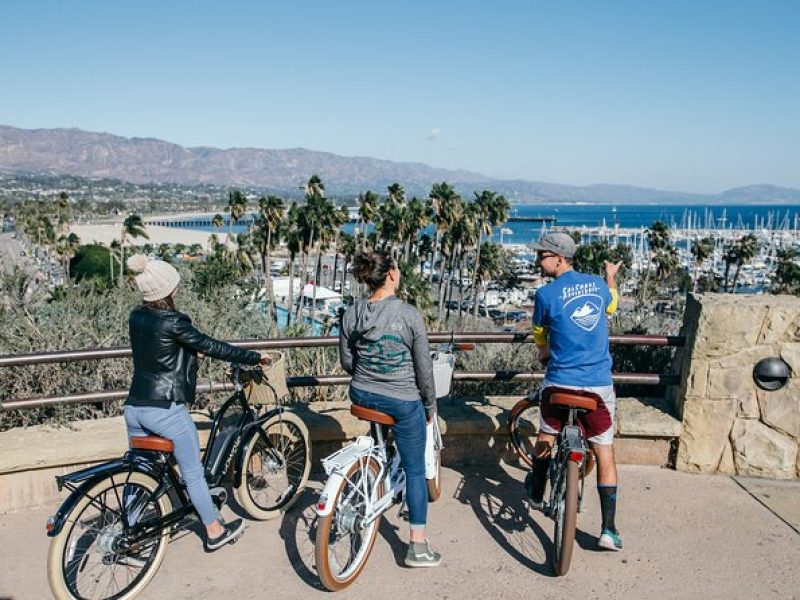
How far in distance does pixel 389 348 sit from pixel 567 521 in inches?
52.0

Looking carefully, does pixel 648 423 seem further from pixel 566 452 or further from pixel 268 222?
pixel 268 222

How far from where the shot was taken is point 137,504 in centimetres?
358

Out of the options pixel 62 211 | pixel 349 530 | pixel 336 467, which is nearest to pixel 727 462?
pixel 349 530

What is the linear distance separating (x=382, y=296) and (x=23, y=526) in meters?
2.79

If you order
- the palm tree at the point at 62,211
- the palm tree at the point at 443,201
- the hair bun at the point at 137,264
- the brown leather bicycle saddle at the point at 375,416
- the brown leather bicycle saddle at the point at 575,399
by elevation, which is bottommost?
the palm tree at the point at 62,211

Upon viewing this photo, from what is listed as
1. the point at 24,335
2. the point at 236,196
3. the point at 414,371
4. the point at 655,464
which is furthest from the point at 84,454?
the point at 236,196

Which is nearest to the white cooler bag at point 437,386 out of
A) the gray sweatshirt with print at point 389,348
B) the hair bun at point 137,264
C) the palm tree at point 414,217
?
the gray sweatshirt with print at point 389,348

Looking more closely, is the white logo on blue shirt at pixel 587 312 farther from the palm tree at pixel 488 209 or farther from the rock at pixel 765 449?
the palm tree at pixel 488 209

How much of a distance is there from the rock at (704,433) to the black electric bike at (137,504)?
3.00 metres

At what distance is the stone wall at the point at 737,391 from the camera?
477 cm

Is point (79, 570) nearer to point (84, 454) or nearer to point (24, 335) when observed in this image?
point (84, 454)

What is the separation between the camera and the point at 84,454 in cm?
443

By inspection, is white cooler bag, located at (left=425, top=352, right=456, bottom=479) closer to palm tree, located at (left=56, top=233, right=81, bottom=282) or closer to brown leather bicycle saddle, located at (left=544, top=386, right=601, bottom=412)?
brown leather bicycle saddle, located at (left=544, top=386, right=601, bottom=412)

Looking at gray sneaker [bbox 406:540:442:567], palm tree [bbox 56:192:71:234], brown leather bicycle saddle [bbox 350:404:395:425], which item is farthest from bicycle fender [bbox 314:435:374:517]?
palm tree [bbox 56:192:71:234]
